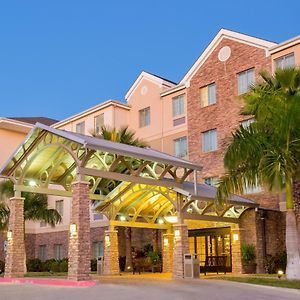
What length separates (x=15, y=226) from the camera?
22.3 metres

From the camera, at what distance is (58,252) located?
39.5 meters

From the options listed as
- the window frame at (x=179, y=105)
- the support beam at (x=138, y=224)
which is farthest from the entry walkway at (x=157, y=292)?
the window frame at (x=179, y=105)

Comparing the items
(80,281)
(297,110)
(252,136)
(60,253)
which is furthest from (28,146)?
(60,253)

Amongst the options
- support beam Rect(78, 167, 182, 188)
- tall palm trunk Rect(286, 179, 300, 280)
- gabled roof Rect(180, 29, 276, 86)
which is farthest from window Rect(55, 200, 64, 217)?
tall palm trunk Rect(286, 179, 300, 280)

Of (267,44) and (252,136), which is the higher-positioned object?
(267,44)

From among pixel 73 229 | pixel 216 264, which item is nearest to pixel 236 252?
pixel 216 264

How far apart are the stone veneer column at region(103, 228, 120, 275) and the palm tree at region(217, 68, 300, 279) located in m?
8.87

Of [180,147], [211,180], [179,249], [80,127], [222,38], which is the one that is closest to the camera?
[179,249]

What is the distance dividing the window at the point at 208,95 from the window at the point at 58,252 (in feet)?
52.3

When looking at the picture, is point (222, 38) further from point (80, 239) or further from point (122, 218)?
point (80, 239)

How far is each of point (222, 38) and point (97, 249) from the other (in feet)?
54.9

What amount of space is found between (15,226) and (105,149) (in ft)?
21.7

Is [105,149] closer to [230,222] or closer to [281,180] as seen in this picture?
[281,180]

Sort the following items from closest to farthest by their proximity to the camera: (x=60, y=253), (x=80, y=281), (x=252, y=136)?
(x=80, y=281)
(x=252, y=136)
(x=60, y=253)
